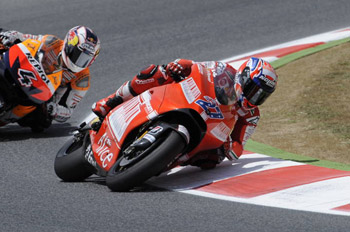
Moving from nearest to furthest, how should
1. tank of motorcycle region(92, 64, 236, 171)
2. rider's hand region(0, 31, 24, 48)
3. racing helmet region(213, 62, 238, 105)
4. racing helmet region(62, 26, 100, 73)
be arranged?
1. tank of motorcycle region(92, 64, 236, 171)
2. racing helmet region(213, 62, 238, 105)
3. racing helmet region(62, 26, 100, 73)
4. rider's hand region(0, 31, 24, 48)

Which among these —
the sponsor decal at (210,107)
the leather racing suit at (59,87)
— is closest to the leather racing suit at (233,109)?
the sponsor decal at (210,107)

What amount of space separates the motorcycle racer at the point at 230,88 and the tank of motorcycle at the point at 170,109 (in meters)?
0.11

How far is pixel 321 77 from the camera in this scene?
10.9 m

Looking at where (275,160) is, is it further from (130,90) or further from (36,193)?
(36,193)

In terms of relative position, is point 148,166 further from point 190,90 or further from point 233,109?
point 233,109

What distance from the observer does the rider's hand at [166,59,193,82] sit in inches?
267

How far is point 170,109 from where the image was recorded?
21.0ft

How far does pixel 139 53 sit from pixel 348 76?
4049 millimetres

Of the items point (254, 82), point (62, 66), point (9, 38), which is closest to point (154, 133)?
point (254, 82)

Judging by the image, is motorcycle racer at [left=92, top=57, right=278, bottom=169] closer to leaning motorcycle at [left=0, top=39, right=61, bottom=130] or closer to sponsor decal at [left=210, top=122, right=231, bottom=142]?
sponsor decal at [left=210, top=122, right=231, bottom=142]

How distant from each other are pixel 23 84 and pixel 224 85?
10.1 ft

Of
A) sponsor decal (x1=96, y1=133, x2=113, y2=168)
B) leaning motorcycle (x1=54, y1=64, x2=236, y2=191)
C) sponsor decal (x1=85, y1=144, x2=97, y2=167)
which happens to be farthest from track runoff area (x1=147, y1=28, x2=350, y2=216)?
sponsor decal (x1=85, y1=144, x2=97, y2=167)

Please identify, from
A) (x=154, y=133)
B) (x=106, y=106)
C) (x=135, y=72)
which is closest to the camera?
(x=154, y=133)

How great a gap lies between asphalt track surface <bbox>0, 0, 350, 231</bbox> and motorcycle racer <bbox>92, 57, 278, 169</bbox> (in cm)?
86
